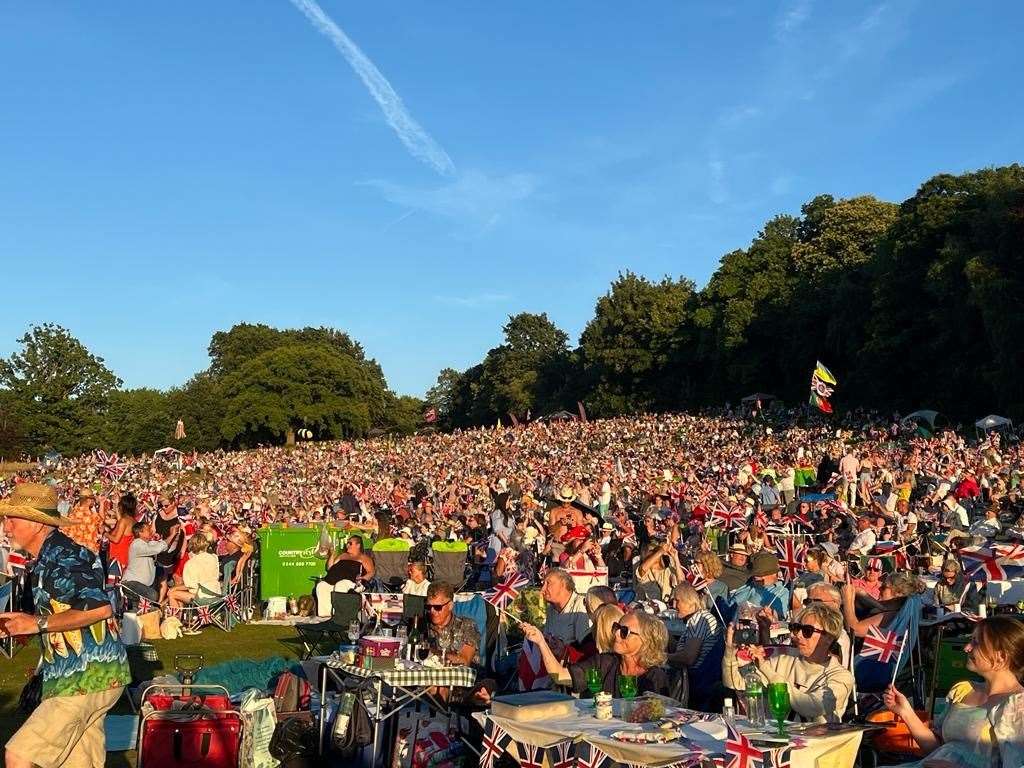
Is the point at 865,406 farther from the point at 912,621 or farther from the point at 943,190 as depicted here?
the point at 912,621

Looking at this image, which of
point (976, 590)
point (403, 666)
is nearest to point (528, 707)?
point (403, 666)

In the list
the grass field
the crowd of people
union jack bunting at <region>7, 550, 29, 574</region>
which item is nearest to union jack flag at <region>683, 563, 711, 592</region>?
the crowd of people

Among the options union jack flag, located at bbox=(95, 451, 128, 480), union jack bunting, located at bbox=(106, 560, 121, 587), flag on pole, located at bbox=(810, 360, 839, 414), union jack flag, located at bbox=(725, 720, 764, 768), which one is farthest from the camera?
union jack flag, located at bbox=(95, 451, 128, 480)

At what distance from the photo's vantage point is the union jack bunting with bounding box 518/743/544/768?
4.69 metres

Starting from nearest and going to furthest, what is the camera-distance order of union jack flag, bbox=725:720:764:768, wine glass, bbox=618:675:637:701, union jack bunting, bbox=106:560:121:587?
union jack flag, bbox=725:720:764:768 → wine glass, bbox=618:675:637:701 → union jack bunting, bbox=106:560:121:587

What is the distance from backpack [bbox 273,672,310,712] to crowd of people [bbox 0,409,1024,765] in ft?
3.60

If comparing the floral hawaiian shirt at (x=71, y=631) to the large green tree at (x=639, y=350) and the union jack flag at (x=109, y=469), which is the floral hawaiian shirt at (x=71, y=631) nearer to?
the union jack flag at (x=109, y=469)

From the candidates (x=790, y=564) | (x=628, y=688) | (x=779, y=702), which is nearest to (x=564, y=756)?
(x=628, y=688)

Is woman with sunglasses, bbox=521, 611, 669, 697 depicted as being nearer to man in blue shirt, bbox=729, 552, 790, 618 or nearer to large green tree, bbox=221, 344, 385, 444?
man in blue shirt, bbox=729, 552, 790, 618

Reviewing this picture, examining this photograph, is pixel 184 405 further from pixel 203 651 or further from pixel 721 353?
pixel 203 651

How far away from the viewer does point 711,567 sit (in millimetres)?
8312

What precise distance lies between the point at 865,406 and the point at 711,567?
41.1 m

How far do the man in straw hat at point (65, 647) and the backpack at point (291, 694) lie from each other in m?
2.30

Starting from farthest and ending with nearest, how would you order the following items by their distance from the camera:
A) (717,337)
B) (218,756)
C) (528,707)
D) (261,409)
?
(261,409) → (717,337) → (218,756) → (528,707)
